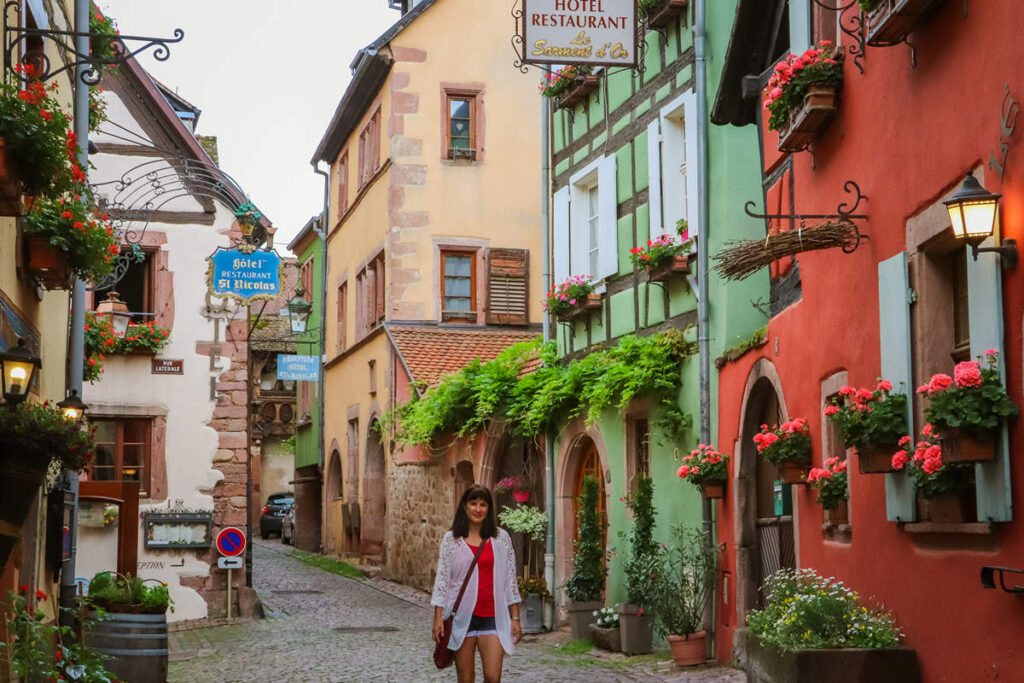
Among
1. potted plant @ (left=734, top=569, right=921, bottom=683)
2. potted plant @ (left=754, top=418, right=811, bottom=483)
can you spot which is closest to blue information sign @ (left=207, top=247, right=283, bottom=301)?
potted plant @ (left=754, top=418, right=811, bottom=483)

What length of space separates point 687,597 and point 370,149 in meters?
15.9

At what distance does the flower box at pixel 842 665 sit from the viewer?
6945mm

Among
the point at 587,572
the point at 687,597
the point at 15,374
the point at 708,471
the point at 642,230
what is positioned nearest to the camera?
the point at 15,374

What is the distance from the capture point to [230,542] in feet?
55.4

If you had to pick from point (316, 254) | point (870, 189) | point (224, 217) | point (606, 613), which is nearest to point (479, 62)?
point (224, 217)

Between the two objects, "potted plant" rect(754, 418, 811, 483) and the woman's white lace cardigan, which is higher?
"potted plant" rect(754, 418, 811, 483)

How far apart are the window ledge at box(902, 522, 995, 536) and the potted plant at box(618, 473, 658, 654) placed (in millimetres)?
5314

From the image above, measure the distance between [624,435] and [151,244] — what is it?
6.62 meters

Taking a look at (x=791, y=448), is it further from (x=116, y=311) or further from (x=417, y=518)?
(x=417, y=518)

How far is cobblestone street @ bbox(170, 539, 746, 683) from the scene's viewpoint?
38.5 feet

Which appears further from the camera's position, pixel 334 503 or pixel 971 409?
pixel 334 503

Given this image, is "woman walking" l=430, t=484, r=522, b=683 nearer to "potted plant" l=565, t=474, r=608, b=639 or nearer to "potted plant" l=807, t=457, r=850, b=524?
"potted plant" l=807, t=457, r=850, b=524

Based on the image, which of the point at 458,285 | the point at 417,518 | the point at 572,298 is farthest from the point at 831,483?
the point at 458,285

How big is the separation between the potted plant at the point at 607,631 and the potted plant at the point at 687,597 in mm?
685
